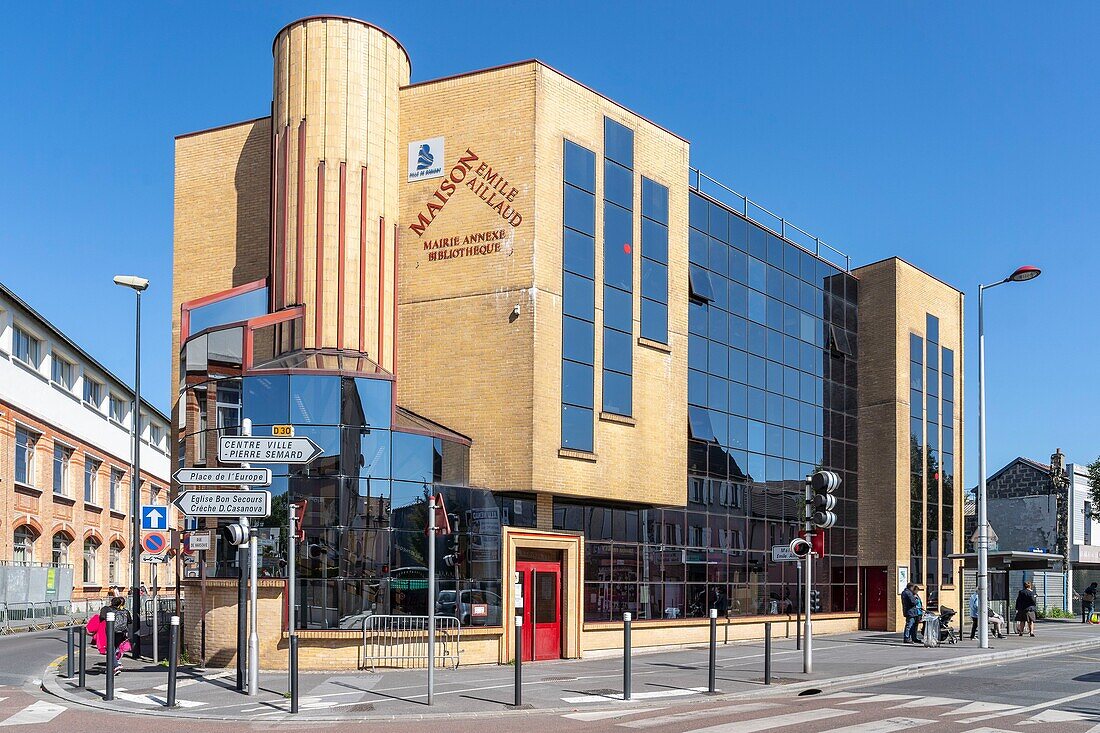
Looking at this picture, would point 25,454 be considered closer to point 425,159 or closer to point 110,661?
point 425,159

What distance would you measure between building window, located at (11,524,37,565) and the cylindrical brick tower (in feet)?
87.2

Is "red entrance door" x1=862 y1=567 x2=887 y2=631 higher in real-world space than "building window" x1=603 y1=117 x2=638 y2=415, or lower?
lower

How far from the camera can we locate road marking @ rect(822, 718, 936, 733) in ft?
44.1

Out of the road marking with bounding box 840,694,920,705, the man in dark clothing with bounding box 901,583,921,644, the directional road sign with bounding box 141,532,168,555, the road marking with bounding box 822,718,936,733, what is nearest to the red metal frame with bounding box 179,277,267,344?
the directional road sign with bounding box 141,532,168,555

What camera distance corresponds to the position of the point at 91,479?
182 feet

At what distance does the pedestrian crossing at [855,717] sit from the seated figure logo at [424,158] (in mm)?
12893

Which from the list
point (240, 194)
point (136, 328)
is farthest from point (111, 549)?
point (240, 194)

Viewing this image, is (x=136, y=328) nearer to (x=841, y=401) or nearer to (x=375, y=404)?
(x=375, y=404)


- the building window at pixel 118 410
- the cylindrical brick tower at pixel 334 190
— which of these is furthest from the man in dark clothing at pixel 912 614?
the building window at pixel 118 410

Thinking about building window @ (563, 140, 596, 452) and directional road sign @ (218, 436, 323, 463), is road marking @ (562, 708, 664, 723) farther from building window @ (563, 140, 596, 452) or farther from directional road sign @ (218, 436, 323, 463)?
building window @ (563, 140, 596, 452)

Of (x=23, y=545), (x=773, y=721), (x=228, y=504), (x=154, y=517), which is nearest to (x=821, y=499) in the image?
(x=773, y=721)

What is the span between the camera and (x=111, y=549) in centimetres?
5812

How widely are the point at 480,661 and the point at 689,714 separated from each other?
23.7 feet

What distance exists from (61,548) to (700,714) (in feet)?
139
